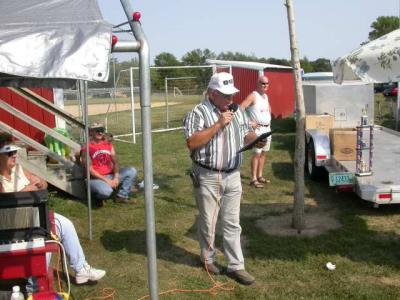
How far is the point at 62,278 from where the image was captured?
4.83 m

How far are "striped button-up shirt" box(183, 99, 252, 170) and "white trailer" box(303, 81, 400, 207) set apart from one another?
2084 mm

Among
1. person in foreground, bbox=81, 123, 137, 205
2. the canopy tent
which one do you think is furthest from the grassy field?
the canopy tent

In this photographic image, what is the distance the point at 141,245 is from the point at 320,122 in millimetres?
4904

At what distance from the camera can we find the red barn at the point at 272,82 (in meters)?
20.3

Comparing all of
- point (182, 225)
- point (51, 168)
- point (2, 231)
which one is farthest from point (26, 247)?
point (51, 168)

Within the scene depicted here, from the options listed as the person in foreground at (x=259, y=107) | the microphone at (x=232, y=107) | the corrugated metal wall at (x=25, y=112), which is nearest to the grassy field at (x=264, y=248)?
the person in foreground at (x=259, y=107)

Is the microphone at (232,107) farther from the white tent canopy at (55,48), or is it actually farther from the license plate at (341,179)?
the license plate at (341,179)

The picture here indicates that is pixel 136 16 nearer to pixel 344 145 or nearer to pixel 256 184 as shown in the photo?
pixel 344 145

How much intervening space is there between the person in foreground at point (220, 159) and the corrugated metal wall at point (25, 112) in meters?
6.57

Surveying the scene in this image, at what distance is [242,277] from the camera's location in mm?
4574

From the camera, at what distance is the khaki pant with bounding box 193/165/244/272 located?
4.54 m

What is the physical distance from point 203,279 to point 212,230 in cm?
48

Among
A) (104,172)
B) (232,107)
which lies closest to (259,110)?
(104,172)

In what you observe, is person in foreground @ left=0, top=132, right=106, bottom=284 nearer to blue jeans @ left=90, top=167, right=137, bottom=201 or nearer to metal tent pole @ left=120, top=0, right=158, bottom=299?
metal tent pole @ left=120, top=0, right=158, bottom=299
